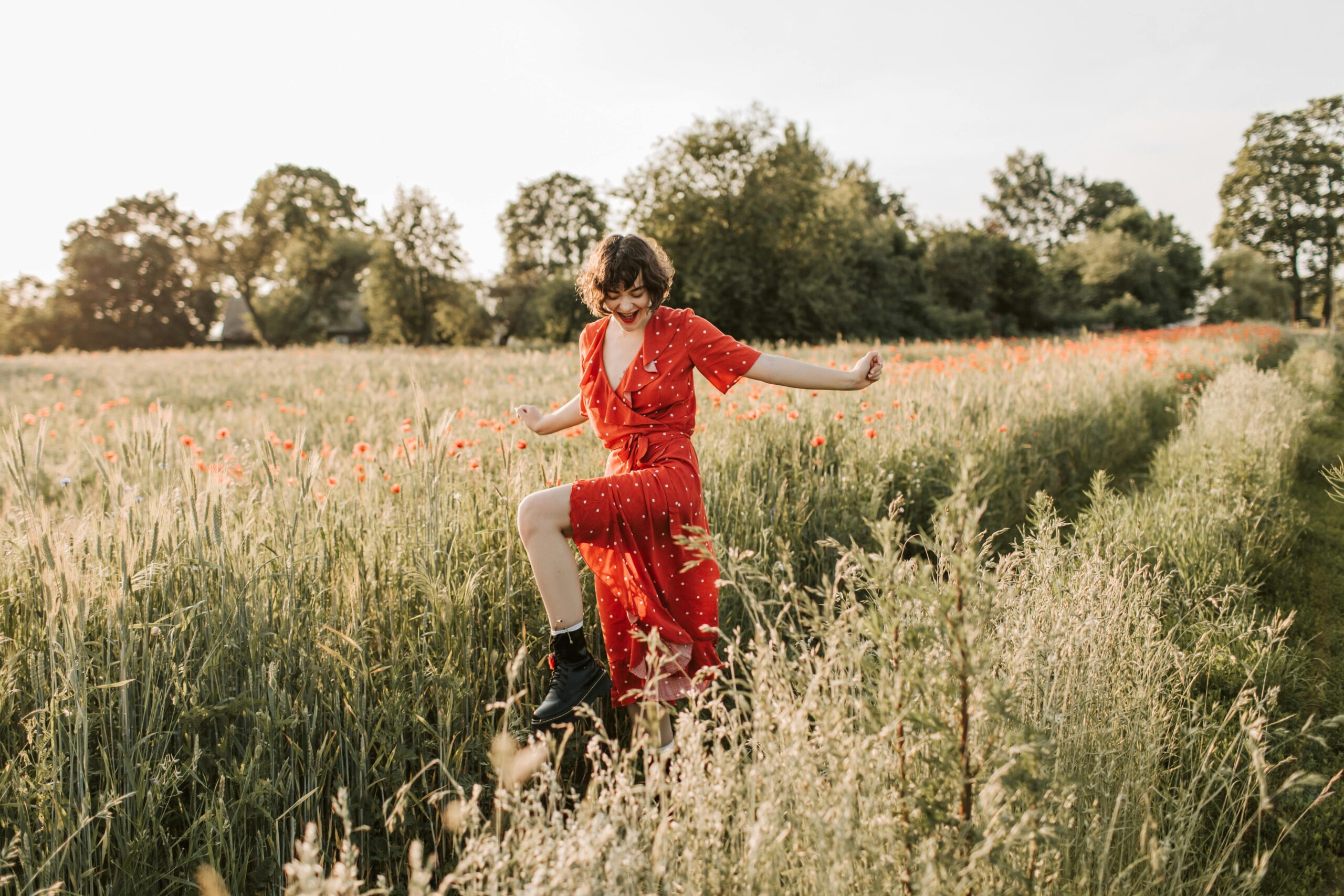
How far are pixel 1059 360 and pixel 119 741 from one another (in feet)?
33.3

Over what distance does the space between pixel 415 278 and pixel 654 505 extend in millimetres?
35415

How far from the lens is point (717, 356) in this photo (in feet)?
9.19

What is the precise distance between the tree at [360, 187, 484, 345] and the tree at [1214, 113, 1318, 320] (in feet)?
169

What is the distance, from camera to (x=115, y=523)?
249 cm

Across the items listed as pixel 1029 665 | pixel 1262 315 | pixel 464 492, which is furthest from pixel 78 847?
pixel 1262 315

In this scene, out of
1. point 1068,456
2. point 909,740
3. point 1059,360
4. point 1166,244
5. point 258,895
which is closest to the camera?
point 909,740

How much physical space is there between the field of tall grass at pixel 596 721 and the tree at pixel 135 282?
2351 inches

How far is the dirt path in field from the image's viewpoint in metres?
2.23

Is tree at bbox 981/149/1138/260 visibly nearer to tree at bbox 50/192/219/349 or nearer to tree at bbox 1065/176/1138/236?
tree at bbox 1065/176/1138/236

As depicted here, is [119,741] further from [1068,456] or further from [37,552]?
[1068,456]

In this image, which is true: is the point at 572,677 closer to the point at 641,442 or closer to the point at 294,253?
the point at 641,442

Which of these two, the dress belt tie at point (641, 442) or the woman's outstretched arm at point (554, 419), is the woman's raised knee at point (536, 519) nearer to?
the dress belt tie at point (641, 442)

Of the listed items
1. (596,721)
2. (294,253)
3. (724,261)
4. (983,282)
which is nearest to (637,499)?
(596,721)

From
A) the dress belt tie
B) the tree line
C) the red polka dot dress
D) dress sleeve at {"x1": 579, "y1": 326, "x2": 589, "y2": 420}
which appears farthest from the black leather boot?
the tree line
